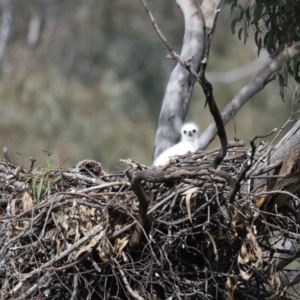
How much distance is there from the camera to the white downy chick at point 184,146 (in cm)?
621

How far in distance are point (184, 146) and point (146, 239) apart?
1818mm

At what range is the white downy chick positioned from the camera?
621 centimetres

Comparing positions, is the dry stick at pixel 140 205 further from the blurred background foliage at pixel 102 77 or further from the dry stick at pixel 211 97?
the blurred background foliage at pixel 102 77

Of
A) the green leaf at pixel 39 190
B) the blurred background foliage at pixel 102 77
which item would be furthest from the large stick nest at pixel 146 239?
the blurred background foliage at pixel 102 77

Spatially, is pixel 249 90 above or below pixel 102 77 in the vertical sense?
below

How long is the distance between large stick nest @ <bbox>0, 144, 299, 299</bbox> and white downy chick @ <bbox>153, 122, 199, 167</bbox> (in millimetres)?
1212

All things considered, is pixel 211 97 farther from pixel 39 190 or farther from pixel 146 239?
pixel 39 190

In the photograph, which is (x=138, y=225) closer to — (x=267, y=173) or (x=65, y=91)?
(x=267, y=173)

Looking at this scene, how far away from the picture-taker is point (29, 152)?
61.2ft

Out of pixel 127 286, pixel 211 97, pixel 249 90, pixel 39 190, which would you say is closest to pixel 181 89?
pixel 249 90

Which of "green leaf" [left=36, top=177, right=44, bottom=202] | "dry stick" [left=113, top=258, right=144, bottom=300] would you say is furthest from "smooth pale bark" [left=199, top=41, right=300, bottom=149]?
"dry stick" [left=113, top=258, right=144, bottom=300]

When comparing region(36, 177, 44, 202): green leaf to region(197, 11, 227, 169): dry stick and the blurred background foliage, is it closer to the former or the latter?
region(197, 11, 227, 169): dry stick

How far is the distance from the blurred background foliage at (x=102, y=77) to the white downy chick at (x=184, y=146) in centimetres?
1209

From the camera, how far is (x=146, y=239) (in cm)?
470
